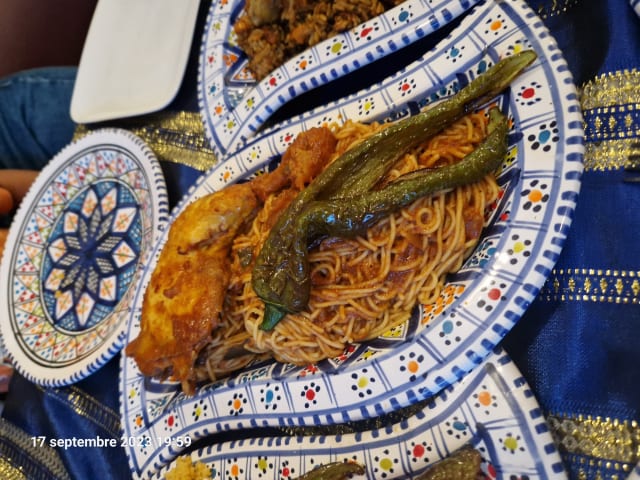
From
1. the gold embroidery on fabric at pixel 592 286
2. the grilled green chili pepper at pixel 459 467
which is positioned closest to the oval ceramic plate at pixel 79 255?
the grilled green chili pepper at pixel 459 467

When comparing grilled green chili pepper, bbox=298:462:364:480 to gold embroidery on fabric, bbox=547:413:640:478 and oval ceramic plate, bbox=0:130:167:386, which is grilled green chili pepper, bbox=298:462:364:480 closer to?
gold embroidery on fabric, bbox=547:413:640:478

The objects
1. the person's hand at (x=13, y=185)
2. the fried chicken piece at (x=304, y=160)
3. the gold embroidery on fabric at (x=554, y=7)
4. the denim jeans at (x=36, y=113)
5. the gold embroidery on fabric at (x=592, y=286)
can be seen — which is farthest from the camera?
the denim jeans at (x=36, y=113)

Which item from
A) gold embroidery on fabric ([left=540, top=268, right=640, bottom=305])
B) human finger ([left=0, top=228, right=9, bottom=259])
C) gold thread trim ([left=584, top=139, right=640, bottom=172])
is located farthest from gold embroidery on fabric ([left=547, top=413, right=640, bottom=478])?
human finger ([left=0, top=228, right=9, bottom=259])

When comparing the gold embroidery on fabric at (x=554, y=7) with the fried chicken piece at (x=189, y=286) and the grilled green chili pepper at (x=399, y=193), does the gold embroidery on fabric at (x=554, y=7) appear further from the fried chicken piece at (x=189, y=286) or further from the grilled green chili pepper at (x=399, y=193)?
the fried chicken piece at (x=189, y=286)

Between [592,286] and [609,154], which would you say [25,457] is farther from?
[609,154]

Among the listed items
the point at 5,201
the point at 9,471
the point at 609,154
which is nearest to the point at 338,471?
the point at 609,154

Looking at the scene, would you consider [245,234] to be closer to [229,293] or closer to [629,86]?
[229,293]

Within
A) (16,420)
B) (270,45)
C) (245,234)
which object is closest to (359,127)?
(245,234)
